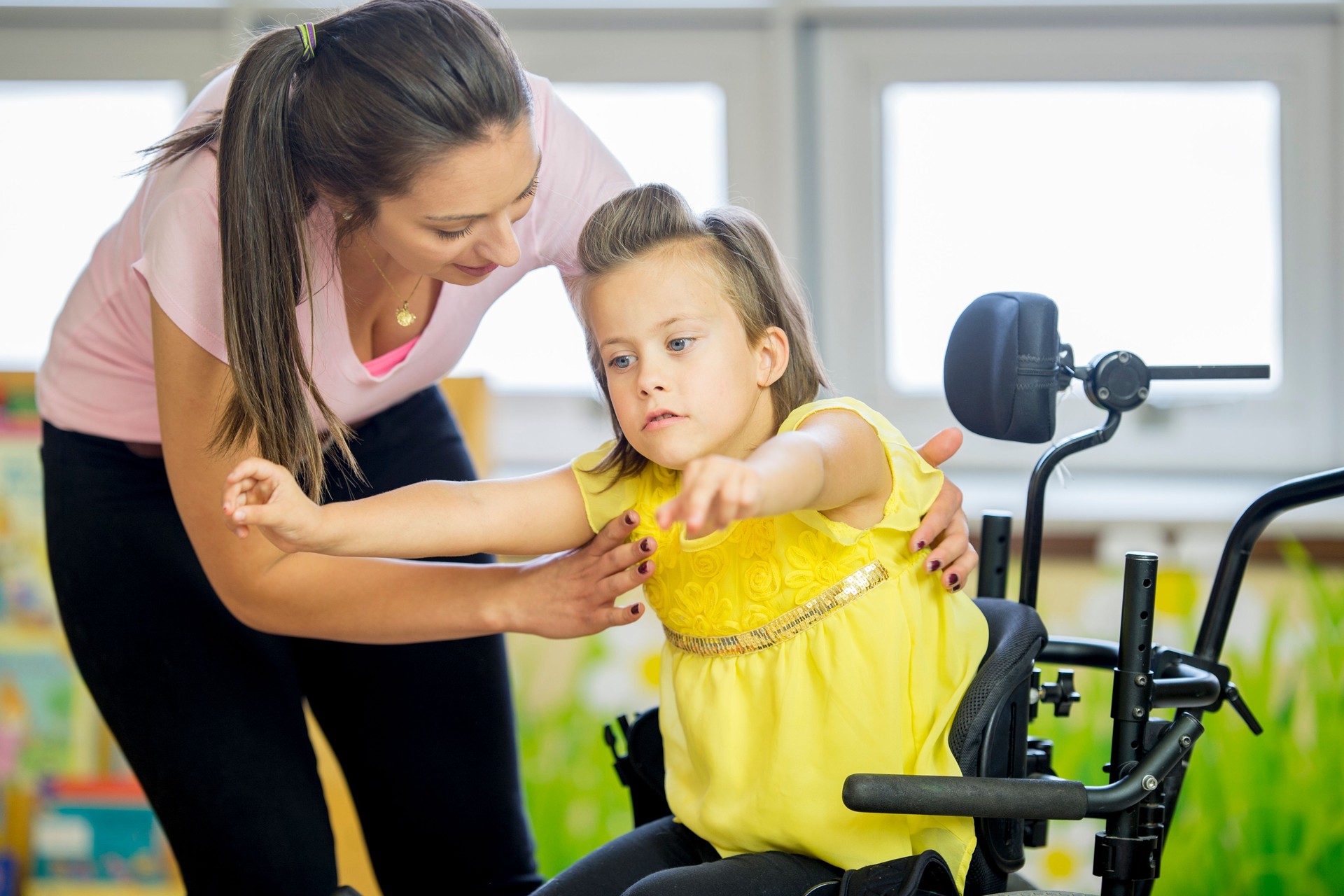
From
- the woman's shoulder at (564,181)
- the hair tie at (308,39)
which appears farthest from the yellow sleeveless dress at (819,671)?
the hair tie at (308,39)

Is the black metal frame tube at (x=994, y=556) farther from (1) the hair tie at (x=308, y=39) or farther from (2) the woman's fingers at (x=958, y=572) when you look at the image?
(1) the hair tie at (x=308, y=39)

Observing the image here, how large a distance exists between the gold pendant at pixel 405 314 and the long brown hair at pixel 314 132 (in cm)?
18

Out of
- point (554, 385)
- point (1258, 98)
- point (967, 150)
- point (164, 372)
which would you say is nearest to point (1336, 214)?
point (1258, 98)

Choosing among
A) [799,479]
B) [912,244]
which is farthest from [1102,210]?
[799,479]

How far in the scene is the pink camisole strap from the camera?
114 cm

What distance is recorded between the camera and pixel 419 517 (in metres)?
1.01

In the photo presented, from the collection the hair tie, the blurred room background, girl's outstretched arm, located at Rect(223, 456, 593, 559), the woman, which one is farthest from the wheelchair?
the blurred room background

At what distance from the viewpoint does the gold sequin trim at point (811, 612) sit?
100 centimetres

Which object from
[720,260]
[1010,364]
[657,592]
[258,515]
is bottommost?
[657,592]

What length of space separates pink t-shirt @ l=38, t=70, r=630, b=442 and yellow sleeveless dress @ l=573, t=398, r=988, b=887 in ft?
1.15

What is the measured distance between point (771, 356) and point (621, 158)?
1314 mm

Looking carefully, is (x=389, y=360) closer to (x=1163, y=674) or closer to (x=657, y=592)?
(x=657, y=592)

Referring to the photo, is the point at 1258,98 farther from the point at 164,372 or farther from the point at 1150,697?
the point at 164,372

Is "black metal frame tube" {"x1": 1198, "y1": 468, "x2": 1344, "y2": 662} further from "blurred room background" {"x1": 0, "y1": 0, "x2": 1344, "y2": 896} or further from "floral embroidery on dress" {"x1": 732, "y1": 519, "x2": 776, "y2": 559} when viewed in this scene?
"blurred room background" {"x1": 0, "y1": 0, "x2": 1344, "y2": 896}
